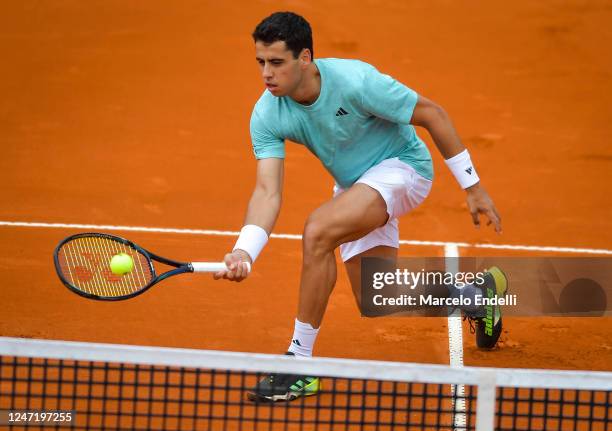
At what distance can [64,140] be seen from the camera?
873 cm

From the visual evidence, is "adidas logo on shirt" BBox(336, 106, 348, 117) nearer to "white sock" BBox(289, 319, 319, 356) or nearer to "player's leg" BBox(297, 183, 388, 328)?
"player's leg" BBox(297, 183, 388, 328)

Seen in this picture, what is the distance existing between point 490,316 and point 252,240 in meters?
1.45

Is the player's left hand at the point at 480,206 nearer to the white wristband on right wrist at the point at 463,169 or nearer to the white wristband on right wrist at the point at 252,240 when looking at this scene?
the white wristband on right wrist at the point at 463,169

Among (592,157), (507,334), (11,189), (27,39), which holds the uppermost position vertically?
(27,39)

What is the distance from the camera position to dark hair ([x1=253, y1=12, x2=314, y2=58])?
468 centimetres

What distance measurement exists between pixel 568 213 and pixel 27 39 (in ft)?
18.1

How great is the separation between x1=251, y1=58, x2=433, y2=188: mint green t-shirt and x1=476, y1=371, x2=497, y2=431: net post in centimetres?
182

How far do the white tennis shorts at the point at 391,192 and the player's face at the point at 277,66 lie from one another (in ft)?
1.94

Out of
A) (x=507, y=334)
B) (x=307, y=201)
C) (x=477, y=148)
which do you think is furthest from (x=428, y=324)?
(x=477, y=148)

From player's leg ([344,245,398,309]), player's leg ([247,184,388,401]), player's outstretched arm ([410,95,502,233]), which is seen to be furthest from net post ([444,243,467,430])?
player's outstretched arm ([410,95,502,233])

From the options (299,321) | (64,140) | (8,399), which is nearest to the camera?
(8,399)

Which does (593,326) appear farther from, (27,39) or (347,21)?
(27,39)

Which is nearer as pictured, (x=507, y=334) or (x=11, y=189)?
(x=507, y=334)

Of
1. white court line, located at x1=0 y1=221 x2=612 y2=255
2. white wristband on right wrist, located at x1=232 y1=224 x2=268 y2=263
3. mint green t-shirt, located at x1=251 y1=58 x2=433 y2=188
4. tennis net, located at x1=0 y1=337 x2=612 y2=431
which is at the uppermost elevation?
mint green t-shirt, located at x1=251 y1=58 x2=433 y2=188
